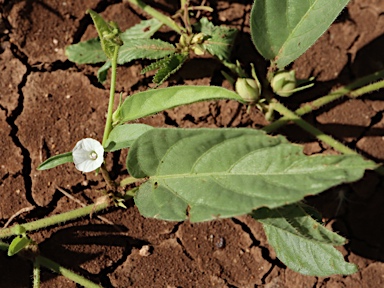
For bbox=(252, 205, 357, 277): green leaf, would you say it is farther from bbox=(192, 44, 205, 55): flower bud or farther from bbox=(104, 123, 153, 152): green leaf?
bbox=(192, 44, 205, 55): flower bud

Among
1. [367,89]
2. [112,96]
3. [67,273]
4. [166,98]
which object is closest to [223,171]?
[166,98]

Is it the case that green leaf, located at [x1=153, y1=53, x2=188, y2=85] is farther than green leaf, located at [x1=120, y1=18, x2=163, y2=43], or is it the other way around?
green leaf, located at [x1=120, y1=18, x2=163, y2=43]

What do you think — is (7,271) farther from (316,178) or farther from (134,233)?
(316,178)

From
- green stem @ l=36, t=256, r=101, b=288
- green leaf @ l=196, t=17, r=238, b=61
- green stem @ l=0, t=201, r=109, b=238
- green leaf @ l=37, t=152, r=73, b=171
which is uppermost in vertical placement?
green leaf @ l=196, t=17, r=238, b=61

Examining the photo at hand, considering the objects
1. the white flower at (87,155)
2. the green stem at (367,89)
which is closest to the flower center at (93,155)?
the white flower at (87,155)

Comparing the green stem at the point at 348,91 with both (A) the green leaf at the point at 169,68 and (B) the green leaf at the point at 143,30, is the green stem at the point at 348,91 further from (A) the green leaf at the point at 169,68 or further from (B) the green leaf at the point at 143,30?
(B) the green leaf at the point at 143,30

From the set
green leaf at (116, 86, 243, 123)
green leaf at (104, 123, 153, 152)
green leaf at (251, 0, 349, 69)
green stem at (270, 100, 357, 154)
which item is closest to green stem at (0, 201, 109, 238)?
green leaf at (104, 123, 153, 152)

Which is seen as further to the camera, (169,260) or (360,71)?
Result: (360,71)

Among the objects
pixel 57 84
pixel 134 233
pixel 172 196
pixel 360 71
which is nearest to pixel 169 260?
pixel 134 233
